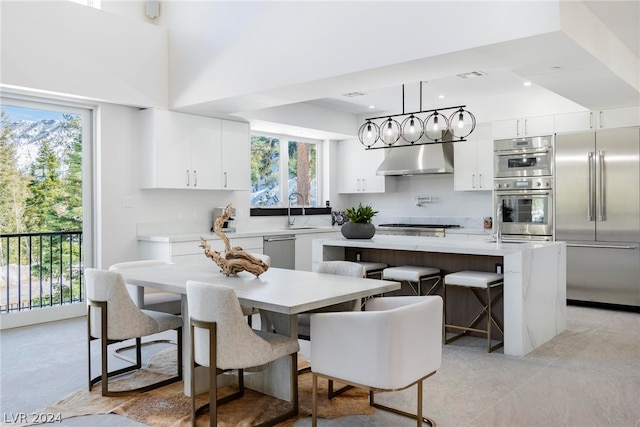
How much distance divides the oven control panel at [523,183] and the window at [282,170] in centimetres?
289

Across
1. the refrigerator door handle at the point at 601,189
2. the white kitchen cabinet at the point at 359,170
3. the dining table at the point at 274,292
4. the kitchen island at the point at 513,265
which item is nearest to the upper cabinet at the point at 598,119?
the refrigerator door handle at the point at 601,189

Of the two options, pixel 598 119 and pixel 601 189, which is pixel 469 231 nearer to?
pixel 601 189

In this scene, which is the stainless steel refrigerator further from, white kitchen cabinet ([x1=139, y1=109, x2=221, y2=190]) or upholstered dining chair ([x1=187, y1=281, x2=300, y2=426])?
upholstered dining chair ([x1=187, y1=281, x2=300, y2=426])

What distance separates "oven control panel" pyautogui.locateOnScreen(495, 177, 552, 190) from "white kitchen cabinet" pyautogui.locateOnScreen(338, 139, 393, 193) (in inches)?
75.1

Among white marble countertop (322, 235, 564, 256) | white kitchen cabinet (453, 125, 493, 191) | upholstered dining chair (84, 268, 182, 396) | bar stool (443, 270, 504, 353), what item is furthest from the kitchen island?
white kitchen cabinet (453, 125, 493, 191)

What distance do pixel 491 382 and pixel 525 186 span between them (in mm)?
3461

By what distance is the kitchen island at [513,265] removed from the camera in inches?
157

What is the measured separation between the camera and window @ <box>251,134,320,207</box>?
7301 mm

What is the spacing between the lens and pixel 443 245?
14.3ft

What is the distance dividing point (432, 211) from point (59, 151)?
5009 millimetres

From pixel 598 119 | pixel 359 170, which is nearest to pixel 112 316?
pixel 598 119

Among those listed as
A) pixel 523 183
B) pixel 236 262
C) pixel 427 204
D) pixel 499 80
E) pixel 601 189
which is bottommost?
pixel 236 262

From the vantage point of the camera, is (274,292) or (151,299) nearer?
(274,292)

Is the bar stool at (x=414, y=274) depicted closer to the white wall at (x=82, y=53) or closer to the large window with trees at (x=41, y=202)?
the white wall at (x=82, y=53)
